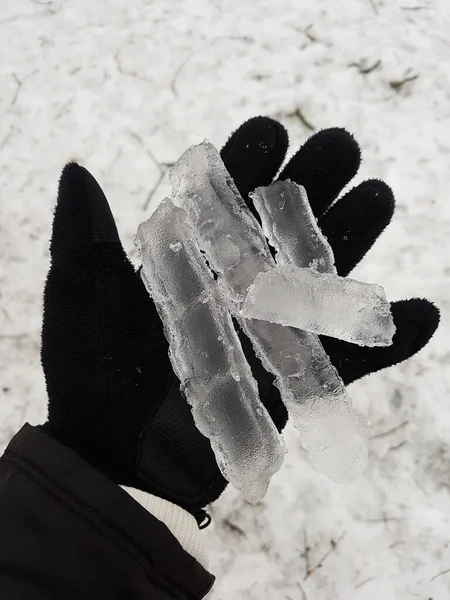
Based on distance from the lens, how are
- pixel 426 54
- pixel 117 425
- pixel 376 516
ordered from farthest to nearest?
pixel 426 54 < pixel 376 516 < pixel 117 425

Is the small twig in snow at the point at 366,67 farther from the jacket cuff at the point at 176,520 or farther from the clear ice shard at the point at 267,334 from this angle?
the jacket cuff at the point at 176,520

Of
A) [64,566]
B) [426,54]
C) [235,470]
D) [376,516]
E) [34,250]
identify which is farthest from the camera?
[426,54]

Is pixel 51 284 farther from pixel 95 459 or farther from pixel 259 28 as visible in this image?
pixel 259 28

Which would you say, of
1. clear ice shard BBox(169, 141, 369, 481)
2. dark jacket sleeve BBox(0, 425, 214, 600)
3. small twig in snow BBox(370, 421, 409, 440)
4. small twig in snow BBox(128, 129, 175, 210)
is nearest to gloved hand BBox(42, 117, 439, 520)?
clear ice shard BBox(169, 141, 369, 481)

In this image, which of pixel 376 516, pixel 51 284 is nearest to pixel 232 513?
pixel 376 516

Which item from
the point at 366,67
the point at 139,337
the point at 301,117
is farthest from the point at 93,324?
the point at 366,67

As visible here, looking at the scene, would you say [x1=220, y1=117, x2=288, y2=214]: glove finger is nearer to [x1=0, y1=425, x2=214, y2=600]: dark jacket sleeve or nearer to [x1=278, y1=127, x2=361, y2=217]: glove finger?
[x1=278, y1=127, x2=361, y2=217]: glove finger

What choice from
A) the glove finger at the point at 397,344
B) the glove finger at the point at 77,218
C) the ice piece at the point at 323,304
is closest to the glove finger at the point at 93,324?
the glove finger at the point at 77,218
